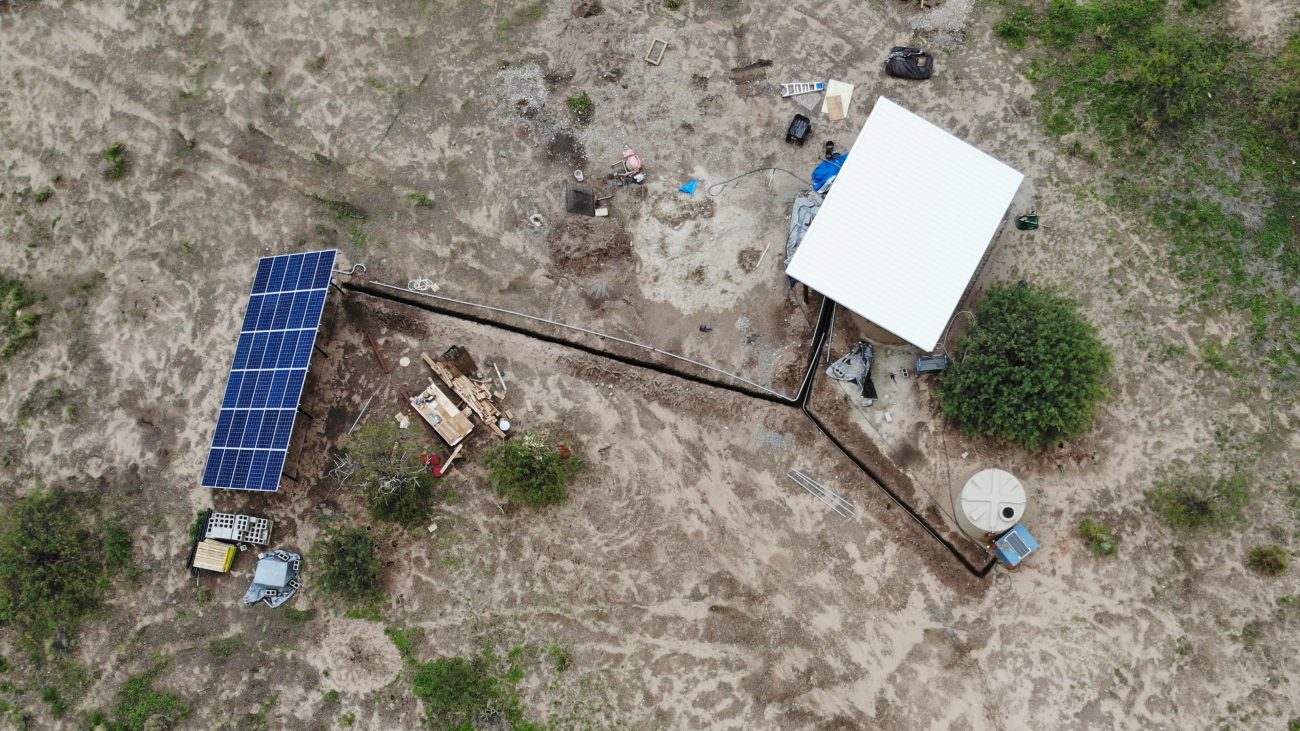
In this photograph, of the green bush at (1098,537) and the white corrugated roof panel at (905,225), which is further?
the green bush at (1098,537)

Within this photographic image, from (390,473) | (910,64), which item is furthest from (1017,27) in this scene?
(390,473)

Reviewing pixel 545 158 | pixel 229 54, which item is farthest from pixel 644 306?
pixel 229 54

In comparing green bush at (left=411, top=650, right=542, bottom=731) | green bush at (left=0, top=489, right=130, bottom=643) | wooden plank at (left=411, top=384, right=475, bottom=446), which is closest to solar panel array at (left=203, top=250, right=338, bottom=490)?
wooden plank at (left=411, top=384, right=475, bottom=446)

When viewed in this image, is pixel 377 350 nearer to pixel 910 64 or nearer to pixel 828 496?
pixel 828 496

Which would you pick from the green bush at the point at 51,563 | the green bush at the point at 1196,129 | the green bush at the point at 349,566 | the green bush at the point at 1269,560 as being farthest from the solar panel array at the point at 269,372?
the green bush at the point at 1269,560

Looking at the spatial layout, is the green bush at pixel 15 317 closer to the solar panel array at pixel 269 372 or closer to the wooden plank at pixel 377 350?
the solar panel array at pixel 269 372

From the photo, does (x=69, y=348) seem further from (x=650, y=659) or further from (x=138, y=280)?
(x=650, y=659)

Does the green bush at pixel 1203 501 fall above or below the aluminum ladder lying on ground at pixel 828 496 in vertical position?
above
